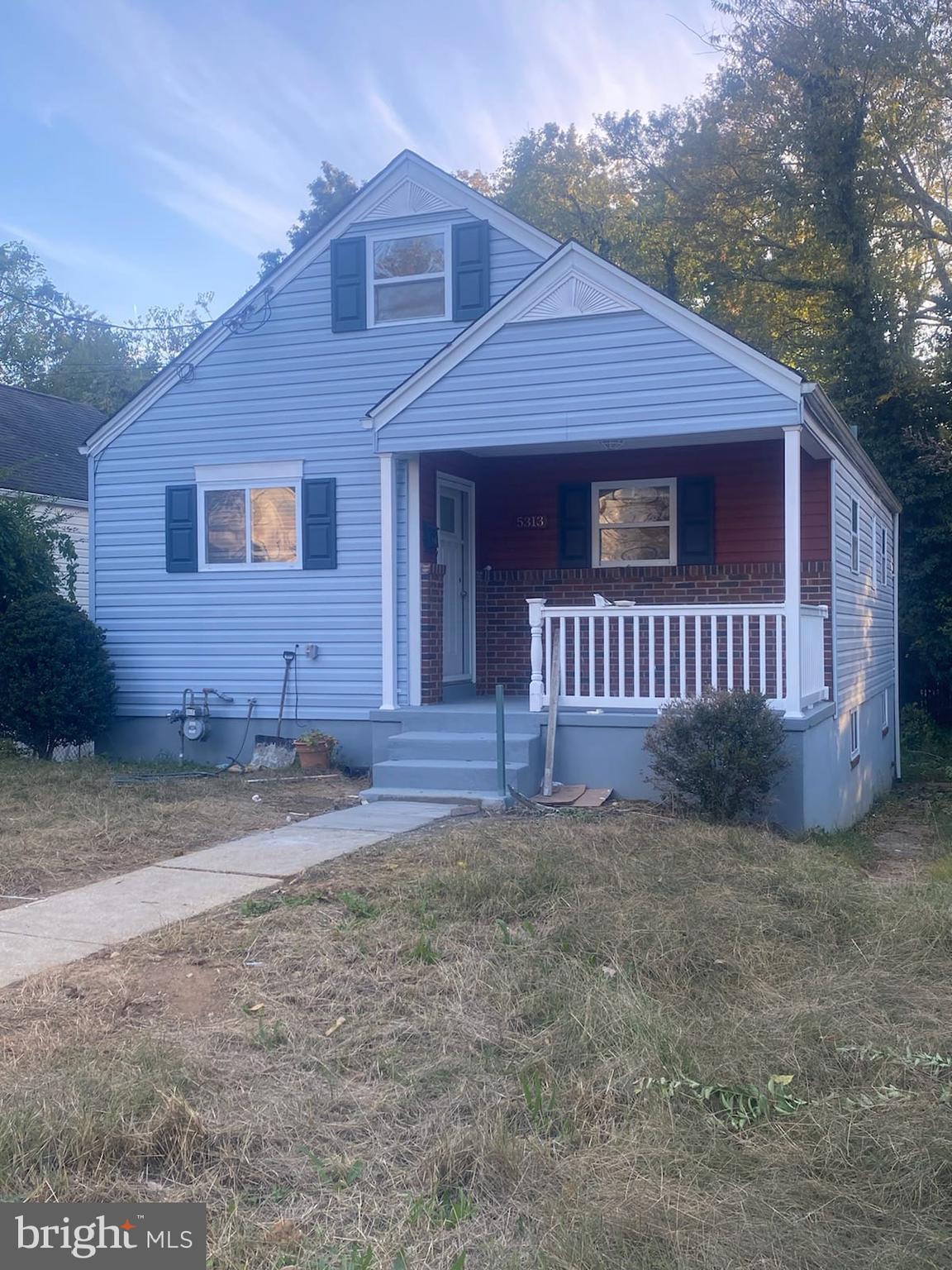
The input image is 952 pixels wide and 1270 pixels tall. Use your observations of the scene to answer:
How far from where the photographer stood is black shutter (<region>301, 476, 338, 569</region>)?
12125 mm

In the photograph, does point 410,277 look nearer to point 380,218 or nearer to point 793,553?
point 380,218

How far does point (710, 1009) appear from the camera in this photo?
450 cm

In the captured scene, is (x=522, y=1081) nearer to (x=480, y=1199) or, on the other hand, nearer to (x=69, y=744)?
(x=480, y=1199)

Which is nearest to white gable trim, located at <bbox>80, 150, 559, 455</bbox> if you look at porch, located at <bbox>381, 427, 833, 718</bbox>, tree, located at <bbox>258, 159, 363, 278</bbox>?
porch, located at <bbox>381, 427, 833, 718</bbox>

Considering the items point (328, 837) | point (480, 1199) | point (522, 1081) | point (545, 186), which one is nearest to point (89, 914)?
point (328, 837)

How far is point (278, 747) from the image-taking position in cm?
1216

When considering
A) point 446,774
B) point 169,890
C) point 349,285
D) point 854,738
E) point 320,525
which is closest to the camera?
point 169,890

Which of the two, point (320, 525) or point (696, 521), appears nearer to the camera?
point (696, 521)

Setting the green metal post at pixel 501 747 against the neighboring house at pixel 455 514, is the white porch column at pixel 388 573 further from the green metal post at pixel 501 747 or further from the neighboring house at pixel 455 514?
the green metal post at pixel 501 747

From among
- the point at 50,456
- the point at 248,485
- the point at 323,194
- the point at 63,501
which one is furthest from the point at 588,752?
the point at 323,194

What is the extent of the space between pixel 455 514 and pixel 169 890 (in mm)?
6715

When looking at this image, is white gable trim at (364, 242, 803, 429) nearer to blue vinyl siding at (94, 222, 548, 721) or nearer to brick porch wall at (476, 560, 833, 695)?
blue vinyl siding at (94, 222, 548, 721)

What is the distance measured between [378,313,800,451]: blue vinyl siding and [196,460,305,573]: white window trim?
1.85m

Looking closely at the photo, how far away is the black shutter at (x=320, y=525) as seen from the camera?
12125mm
